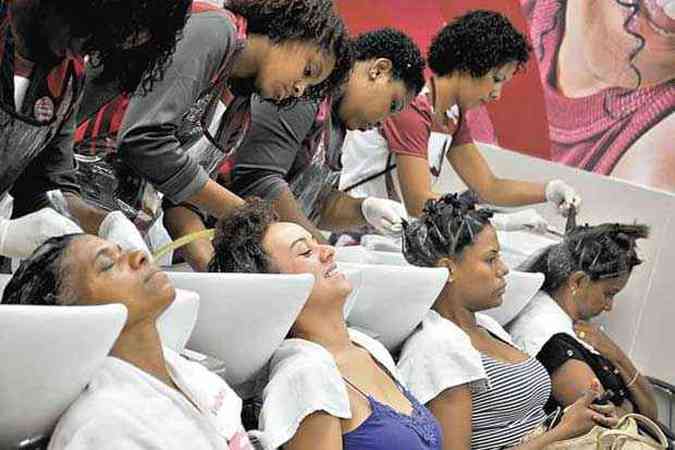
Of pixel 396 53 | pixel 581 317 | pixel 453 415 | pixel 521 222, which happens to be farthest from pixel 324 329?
pixel 521 222

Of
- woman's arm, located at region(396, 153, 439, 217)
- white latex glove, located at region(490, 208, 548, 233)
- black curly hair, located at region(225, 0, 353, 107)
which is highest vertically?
black curly hair, located at region(225, 0, 353, 107)

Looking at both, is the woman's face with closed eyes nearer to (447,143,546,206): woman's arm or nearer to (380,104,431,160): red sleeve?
(380,104,431,160): red sleeve

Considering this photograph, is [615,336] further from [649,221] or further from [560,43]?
[560,43]

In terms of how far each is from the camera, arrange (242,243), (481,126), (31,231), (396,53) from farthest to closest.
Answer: (481,126), (396,53), (242,243), (31,231)

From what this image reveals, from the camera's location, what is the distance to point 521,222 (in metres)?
3.98

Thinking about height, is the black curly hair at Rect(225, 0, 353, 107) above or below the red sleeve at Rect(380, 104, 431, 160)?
above

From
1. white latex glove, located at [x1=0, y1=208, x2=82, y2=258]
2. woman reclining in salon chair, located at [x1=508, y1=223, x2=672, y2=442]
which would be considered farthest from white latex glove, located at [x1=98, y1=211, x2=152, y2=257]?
woman reclining in salon chair, located at [x1=508, y1=223, x2=672, y2=442]

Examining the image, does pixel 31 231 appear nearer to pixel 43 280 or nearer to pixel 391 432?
pixel 43 280

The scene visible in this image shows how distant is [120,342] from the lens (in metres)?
1.63

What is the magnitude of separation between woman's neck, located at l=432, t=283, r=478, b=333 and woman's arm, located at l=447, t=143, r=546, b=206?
1363 mm

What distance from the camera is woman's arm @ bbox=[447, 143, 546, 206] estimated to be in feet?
13.2

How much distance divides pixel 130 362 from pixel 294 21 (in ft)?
3.08

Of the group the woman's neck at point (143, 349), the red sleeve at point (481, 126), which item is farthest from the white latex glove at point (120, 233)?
the red sleeve at point (481, 126)

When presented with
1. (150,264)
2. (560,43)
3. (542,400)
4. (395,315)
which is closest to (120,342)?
(150,264)
